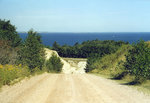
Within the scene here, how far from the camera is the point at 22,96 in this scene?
35.1ft

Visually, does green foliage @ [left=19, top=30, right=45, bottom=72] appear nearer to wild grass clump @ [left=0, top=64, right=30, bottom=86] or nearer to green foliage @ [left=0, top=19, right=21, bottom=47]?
wild grass clump @ [left=0, top=64, right=30, bottom=86]

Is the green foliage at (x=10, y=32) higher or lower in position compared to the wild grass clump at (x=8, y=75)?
higher

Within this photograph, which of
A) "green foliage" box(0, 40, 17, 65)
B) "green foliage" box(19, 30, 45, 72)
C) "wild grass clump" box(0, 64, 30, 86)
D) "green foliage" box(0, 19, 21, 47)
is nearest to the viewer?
"wild grass clump" box(0, 64, 30, 86)

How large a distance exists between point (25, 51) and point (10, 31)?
784 inches

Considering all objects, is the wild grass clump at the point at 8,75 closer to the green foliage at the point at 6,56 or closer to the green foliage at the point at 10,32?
the green foliage at the point at 6,56

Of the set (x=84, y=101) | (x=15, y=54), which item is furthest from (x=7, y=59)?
(x=84, y=101)

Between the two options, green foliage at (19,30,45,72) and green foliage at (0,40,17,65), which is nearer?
green foliage at (0,40,17,65)

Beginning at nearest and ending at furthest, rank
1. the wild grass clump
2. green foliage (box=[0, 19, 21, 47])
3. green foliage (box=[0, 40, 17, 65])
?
the wild grass clump < green foliage (box=[0, 40, 17, 65]) < green foliage (box=[0, 19, 21, 47])

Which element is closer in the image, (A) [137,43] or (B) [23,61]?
(A) [137,43]

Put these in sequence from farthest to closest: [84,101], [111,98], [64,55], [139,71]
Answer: [64,55] → [139,71] → [111,98] → [84,101]

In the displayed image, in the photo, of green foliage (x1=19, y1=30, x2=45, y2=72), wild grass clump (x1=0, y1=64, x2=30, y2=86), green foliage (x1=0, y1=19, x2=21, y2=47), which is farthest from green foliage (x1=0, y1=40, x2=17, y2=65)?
green foliage (x1=0, y1=19, x2=21, y2=47)

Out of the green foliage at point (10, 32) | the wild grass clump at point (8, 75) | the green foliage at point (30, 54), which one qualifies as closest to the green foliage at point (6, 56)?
the green foliage at point (30, 54)

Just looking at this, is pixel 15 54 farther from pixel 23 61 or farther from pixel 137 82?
pixel 137 82

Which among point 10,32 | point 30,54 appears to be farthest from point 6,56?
point 10,32
